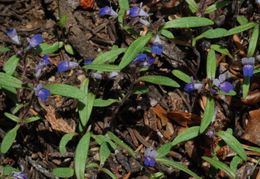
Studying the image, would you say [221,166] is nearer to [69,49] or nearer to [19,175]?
[19,175]

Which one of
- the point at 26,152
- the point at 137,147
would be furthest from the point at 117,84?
the point at 26,152

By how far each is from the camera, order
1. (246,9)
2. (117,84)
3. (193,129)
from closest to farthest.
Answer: (193,129)
(117,84)
(246,9)

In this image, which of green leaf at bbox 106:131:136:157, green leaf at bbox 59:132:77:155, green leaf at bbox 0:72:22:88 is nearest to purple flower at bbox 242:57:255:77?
green leaf at bbox 106:131:136:157

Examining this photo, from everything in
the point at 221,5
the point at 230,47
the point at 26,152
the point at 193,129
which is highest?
the point at 221,5

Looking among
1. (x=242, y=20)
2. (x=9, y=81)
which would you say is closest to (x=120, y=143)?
(x=9, y=81)

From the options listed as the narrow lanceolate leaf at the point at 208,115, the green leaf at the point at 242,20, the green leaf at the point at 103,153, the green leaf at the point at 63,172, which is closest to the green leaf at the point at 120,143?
the green leaf at the point at 103,153

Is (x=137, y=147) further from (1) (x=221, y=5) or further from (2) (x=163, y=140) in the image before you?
(1) (x=221, y=5)
